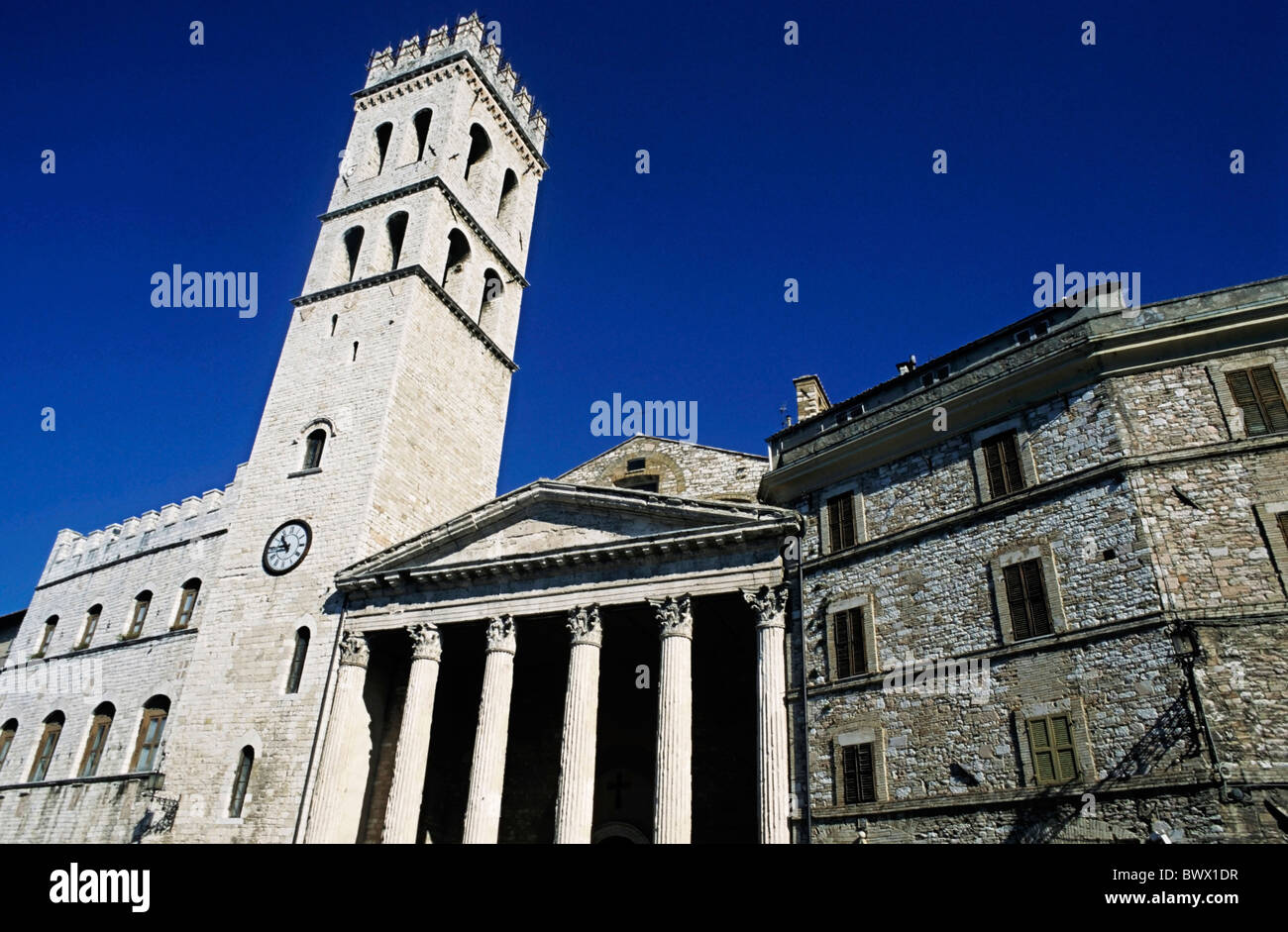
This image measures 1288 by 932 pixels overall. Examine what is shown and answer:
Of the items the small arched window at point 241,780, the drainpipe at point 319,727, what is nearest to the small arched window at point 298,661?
the drainpipe at point 319,727

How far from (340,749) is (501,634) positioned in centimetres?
510

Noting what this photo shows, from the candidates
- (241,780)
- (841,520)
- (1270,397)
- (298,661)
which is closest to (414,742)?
(298,661)

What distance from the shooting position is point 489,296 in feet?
114

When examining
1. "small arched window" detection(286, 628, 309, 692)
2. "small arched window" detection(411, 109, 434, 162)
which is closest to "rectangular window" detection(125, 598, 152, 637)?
"small arched window" detection(286, 628, 309, 692)

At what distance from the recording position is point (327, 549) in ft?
84.1

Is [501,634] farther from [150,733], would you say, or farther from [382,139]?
[382,139]

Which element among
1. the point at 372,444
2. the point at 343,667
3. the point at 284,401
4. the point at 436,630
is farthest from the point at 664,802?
the point at 284,401

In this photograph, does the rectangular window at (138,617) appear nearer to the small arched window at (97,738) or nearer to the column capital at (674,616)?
the small arched window at (97,738)

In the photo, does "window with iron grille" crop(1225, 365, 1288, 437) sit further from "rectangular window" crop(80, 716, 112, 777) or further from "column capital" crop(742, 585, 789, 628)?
"rectangular window" crop(80, 716, 112, 777)

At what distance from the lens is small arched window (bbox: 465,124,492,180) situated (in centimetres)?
3581

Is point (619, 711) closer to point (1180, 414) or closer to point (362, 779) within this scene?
point (362, 779)

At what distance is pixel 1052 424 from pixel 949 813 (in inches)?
296

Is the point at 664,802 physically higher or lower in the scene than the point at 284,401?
lower
